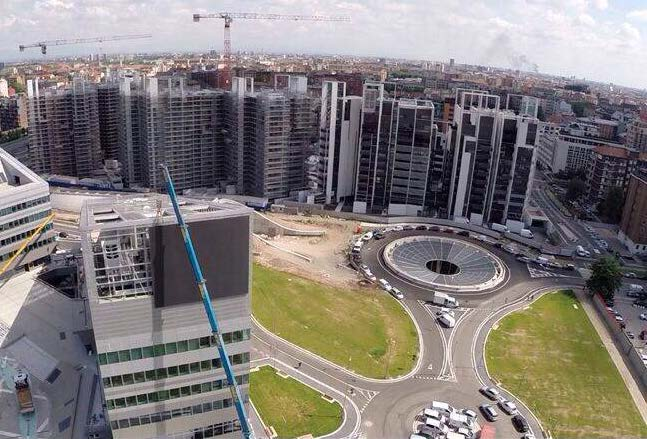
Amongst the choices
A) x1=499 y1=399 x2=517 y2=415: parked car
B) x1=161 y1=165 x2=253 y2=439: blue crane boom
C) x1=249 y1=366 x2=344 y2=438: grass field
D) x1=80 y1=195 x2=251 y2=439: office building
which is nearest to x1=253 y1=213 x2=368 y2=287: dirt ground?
x1=249 y1=366 x2=344 y2=438: grass field

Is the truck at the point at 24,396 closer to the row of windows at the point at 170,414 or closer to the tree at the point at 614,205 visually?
the row of windows at the point at 170,414

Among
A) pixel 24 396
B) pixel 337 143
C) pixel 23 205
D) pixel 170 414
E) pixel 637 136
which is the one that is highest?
pixel 637 136

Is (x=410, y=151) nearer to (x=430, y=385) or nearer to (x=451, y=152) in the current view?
(x=451, y=152)

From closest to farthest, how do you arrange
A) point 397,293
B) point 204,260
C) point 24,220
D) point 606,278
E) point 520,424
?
point 204,260 → point 520,424 → point 24,220 → point 397,293 → point 606,278

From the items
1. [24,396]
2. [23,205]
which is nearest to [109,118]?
[23,205]

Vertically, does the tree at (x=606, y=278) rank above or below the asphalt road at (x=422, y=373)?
above

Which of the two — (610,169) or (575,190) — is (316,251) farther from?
(610,169)

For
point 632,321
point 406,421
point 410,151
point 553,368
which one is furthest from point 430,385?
point 410,151

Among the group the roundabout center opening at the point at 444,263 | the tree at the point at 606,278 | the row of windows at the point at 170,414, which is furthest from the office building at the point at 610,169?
the row of windows at the point at 170,414
